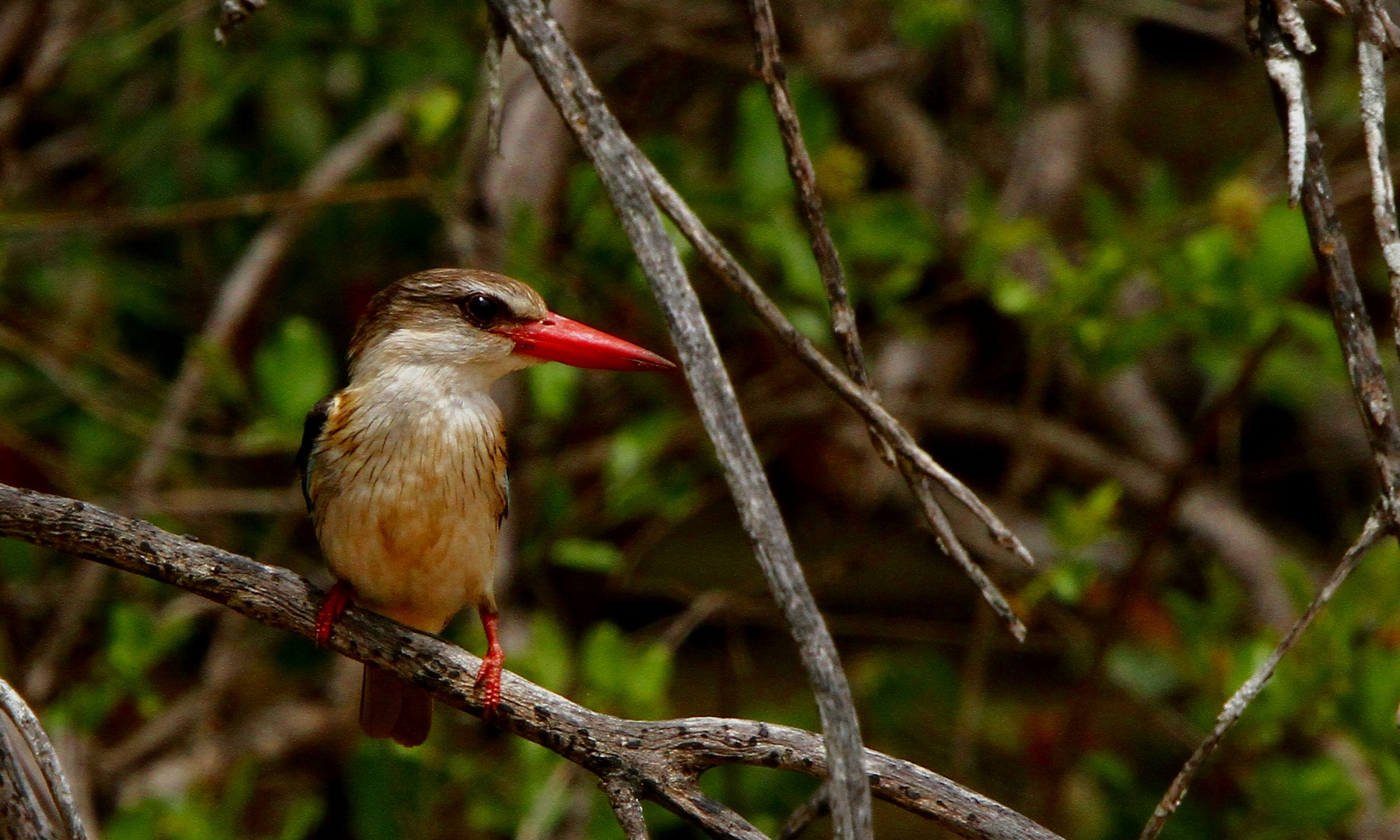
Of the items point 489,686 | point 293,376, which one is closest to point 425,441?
point 489,686

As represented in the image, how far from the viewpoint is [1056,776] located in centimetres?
391

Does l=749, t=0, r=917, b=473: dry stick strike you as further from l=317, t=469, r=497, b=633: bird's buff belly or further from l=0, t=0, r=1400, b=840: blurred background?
l=0, t=0, r=1400, b=840: blurred background

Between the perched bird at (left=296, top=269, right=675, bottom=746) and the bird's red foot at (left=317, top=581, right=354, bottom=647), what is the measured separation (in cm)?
2

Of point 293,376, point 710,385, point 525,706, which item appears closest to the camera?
point 710,385

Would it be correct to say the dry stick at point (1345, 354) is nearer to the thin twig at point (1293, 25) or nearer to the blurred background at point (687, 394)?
the thin twig at point (1293, 25)

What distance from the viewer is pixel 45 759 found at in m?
1.52

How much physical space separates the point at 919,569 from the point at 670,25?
230 cm

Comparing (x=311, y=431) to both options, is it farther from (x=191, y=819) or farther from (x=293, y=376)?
(x=191, y=819)

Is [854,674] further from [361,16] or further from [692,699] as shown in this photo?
[361,16]

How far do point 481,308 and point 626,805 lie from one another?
3.59 feet

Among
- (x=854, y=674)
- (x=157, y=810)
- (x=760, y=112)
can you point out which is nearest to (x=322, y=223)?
(x=760, y=112)

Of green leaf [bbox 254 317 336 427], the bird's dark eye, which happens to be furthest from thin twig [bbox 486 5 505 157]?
green leaf [bbox 254 317 336 427]

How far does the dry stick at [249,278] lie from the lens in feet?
12.8

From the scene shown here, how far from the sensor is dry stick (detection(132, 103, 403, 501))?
12.8 ft
